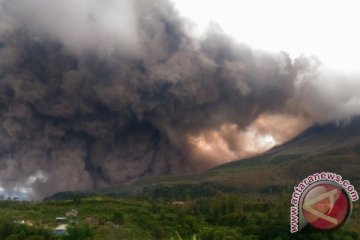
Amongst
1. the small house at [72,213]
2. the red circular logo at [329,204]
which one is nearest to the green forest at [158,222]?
the small house at [72,213]

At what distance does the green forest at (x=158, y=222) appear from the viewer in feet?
198

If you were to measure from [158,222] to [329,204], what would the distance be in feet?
165

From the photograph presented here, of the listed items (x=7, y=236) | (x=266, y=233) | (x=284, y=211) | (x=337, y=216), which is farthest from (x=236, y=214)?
(x=337, y=216)

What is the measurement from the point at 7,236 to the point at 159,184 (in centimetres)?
11044

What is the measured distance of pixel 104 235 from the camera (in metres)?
62.7

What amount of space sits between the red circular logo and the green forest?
85.5ft

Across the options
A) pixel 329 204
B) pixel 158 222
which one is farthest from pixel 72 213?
pixel 329 204

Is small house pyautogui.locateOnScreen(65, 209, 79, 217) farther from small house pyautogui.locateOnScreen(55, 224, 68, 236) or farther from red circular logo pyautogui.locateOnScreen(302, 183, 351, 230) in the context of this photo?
red circular logo pyautogui.locateOnScreen(302, 183, 351, 230)

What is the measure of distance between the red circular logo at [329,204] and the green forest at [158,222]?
26.1m

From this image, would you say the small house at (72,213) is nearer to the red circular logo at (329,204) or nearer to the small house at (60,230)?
the small house at (60,230)

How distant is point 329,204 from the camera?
1046 inches

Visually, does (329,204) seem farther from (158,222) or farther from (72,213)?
(72,213)

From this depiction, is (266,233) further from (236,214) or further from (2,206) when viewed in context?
(2,206)

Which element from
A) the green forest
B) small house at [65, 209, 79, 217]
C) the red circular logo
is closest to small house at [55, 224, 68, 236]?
the green forest
